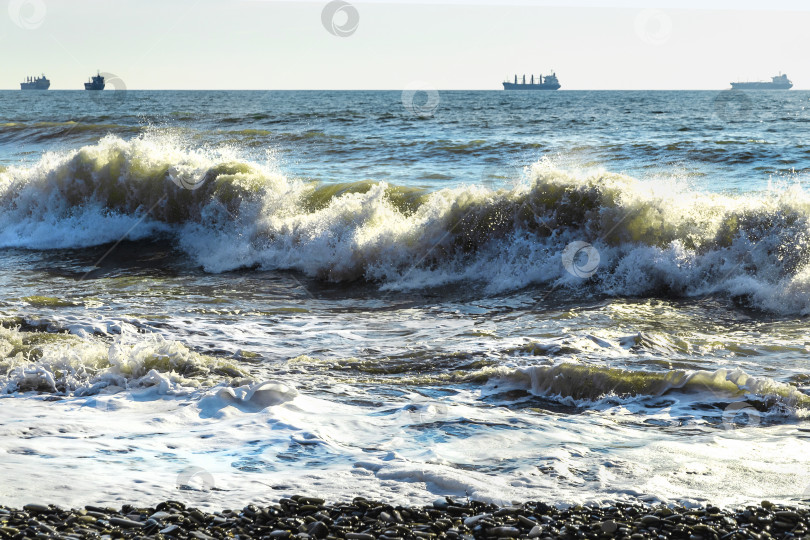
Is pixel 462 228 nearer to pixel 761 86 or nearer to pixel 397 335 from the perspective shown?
pixel 397 335

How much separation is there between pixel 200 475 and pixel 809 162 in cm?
1896

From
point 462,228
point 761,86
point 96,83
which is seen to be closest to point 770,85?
point 761,86

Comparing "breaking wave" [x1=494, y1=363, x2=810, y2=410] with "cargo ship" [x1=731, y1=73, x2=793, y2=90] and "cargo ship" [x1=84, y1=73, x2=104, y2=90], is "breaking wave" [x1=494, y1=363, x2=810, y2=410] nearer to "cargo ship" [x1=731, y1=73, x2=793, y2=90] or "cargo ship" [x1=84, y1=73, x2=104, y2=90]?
"cargo ship" [x1=84, y1=73, x2=104, y2=90]

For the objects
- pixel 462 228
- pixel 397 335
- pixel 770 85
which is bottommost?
pixel 397 335

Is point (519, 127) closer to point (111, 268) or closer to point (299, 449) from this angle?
point (111, 268)

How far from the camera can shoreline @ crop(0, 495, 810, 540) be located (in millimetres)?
3736

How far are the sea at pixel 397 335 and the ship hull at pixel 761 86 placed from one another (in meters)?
137

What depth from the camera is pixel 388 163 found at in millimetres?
21141

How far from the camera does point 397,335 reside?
27.1ft

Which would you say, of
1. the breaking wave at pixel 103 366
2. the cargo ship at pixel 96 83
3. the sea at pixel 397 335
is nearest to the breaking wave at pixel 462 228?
the sea at pixel 397 335

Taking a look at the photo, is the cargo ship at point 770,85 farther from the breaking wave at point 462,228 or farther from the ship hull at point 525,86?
the breaking wave at point 462,228

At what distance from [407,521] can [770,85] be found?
518 ft

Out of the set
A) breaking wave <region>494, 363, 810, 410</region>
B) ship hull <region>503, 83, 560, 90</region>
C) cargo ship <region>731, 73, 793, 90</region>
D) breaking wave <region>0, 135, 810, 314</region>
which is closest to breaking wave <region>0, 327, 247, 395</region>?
breaking wave <region>494, 363, 810, 410</region>

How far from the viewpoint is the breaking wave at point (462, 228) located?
10.1m
